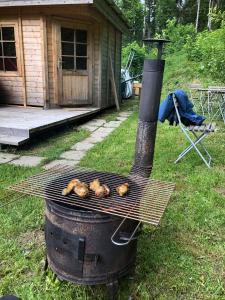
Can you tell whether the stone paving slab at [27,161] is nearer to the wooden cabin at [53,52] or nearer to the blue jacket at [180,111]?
the blue jacket at [180,111]

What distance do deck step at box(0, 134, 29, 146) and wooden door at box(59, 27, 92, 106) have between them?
270 cm

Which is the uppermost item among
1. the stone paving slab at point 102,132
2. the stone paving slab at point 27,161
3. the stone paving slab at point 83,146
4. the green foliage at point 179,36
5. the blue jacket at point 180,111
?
the green foliage at point 179,36

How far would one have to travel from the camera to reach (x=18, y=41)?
22.8 feet

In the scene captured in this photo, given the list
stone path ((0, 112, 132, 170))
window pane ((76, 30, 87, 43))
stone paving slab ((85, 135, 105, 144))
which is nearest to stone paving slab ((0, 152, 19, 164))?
stone path ((0, 112, 132, 170))

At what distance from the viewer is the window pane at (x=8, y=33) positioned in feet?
23.0

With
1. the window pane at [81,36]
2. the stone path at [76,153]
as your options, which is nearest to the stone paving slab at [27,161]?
the stone path at [76,153]

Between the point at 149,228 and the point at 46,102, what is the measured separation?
16.9 feet

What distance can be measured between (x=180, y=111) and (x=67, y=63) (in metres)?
3.91

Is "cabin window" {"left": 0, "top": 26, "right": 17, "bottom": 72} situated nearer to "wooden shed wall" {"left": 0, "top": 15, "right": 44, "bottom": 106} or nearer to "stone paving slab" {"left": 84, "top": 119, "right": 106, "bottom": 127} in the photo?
"wooden shed wall" {"left": 0, "top": 15, "right": 44, "bottom": 106}

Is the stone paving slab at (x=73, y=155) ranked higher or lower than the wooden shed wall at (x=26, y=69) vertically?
lower

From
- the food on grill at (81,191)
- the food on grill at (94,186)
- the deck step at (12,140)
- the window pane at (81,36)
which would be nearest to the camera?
the food on grill at (81,191)

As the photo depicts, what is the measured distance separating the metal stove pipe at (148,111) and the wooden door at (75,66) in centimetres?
519

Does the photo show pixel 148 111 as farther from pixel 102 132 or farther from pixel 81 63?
pixel 81 63

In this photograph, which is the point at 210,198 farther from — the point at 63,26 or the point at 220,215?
the point at 63,26
